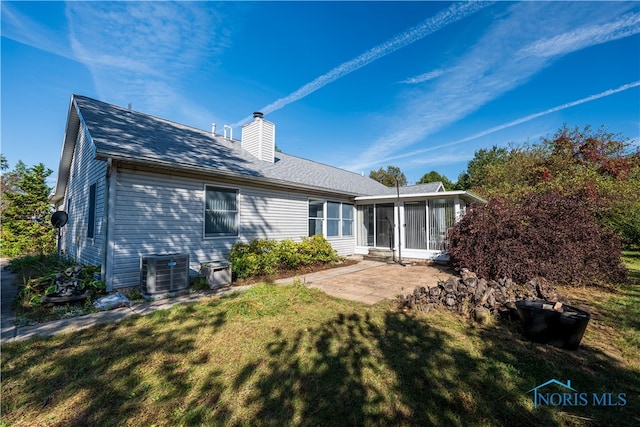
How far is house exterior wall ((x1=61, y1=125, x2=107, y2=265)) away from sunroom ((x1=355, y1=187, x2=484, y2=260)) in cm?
903

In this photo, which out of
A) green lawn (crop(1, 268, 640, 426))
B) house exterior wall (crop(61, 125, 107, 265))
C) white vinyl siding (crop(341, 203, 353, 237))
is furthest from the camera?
white vinyl siding (crop(341, 203, 353, 237))

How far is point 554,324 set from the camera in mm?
3174

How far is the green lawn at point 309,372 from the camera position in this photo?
2.07 m

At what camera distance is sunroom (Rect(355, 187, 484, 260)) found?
397 inches

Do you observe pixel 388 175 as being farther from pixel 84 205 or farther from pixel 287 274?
pixel 84 205

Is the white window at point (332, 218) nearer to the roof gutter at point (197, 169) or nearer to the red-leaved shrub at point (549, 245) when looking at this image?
the roof gutter at point (197, 169)

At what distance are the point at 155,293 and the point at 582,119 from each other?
2587cm

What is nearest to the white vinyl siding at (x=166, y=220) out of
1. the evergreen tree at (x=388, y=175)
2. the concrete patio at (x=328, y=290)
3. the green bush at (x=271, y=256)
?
the green bush at (x=271, y=256)

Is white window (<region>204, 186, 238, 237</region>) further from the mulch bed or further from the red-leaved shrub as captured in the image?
the red-leaved shrub

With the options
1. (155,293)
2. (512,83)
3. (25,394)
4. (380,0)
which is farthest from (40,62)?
(512,83)

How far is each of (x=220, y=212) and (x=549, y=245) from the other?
8.51m

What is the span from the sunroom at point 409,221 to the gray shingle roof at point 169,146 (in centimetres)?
182

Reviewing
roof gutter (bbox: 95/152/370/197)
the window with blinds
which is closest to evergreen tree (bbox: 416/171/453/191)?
the window with blinds

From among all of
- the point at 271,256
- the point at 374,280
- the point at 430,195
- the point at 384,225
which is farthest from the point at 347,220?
the point at 271,256
